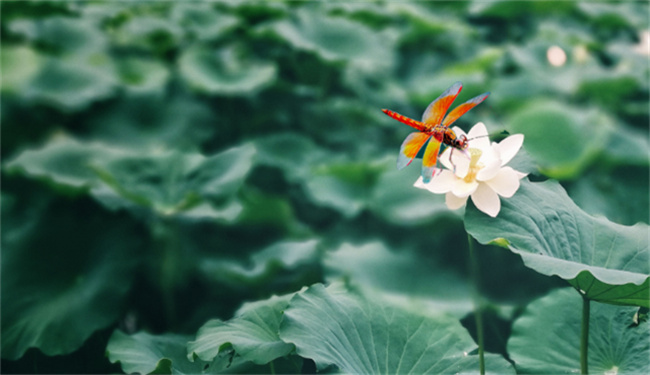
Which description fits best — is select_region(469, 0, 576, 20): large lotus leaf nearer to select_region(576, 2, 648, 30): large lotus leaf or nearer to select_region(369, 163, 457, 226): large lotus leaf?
select_region(576, 2, 648, 30): large lotus leaf

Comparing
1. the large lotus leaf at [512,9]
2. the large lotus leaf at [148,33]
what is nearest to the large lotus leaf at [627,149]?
the large lotus leaf at [512,9]

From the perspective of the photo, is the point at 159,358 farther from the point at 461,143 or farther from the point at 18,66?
the point at 18,66

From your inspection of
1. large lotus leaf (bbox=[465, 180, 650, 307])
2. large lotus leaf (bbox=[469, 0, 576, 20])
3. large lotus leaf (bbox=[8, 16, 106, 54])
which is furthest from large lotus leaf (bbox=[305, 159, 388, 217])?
large lotus leaf (bbox=[469, 0, 576, 20])

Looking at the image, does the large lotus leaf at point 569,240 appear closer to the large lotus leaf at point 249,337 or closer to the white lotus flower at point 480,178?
the white lotus flower at point 480,178

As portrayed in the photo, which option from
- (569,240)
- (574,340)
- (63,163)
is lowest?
(63,163)

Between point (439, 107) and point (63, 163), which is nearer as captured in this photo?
point (439, 107)

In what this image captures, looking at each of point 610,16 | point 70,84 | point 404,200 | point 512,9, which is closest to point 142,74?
point 70,84
